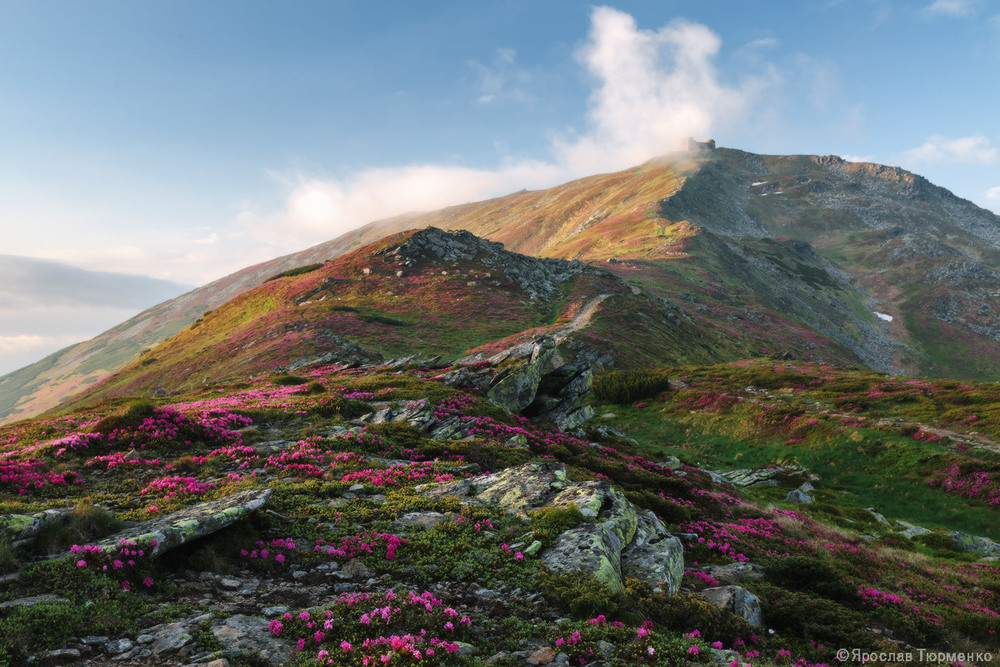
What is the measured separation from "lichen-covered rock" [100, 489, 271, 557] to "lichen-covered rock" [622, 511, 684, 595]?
9.69 m

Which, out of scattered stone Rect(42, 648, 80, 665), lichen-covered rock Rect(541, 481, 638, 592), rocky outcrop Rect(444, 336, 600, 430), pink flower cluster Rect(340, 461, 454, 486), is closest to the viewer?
scattered stone Rect(42, 648, 80, 665)

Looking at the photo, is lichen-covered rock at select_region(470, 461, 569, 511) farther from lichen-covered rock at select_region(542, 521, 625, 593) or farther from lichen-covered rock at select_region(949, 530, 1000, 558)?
lichen-covered rock at select_region(949, 530, 1000, 558)

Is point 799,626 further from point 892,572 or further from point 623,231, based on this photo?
point 623,231

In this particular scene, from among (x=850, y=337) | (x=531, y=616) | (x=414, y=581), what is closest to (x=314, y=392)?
(x=414, y=581)

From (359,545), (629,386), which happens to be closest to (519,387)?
(359,545)

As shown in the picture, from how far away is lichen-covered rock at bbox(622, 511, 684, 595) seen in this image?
33.9 ft

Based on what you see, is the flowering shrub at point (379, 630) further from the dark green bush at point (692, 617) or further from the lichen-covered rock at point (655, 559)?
the lichen-covered rock at point (655, 559)

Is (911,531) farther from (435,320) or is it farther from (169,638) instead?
(435,320)

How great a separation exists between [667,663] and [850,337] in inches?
6411

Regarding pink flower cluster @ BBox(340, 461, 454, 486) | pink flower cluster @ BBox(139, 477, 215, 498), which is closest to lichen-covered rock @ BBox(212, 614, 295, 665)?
pink flower cluster @ BBox(139, 477, 215, 498)

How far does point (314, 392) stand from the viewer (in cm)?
3186

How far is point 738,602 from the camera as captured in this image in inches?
396

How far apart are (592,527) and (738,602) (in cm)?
363

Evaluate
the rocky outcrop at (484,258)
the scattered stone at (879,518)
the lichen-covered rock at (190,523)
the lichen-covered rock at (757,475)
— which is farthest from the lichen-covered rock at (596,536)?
the rocky outcrop at (484,258)
